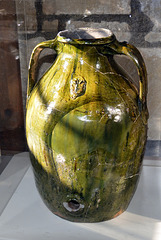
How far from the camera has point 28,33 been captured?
1252 millimetres

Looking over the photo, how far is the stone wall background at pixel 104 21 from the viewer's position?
118cm

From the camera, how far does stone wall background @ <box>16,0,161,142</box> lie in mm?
1178

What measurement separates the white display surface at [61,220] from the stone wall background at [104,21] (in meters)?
0.41

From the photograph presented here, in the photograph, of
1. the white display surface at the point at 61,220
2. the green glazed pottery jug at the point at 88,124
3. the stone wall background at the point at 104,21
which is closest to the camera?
the green glazed pottery jug at the point at 88,124

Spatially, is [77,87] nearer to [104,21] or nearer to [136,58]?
[136,58]

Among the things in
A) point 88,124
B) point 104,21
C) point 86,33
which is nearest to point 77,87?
point 88,124

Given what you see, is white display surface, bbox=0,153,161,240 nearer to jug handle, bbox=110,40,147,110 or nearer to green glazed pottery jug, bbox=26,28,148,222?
green glazed pottery jug, bbox=26,28,148,222

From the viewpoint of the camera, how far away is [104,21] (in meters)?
1.20

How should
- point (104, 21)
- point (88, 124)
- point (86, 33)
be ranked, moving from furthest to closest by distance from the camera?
point (104, 21)
point (86, 33)
point (88, 124)

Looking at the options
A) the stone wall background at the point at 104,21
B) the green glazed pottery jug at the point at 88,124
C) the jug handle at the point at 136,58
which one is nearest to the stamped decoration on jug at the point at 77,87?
the green glazed pottery jug at the point at 88,124

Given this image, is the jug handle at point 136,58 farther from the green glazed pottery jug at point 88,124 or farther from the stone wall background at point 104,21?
the stone wall background at point 104,21

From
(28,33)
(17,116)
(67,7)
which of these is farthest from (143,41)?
(17,116)

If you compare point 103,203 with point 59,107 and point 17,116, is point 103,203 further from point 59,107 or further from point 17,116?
point 17,116

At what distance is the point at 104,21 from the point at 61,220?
2.24 feet
